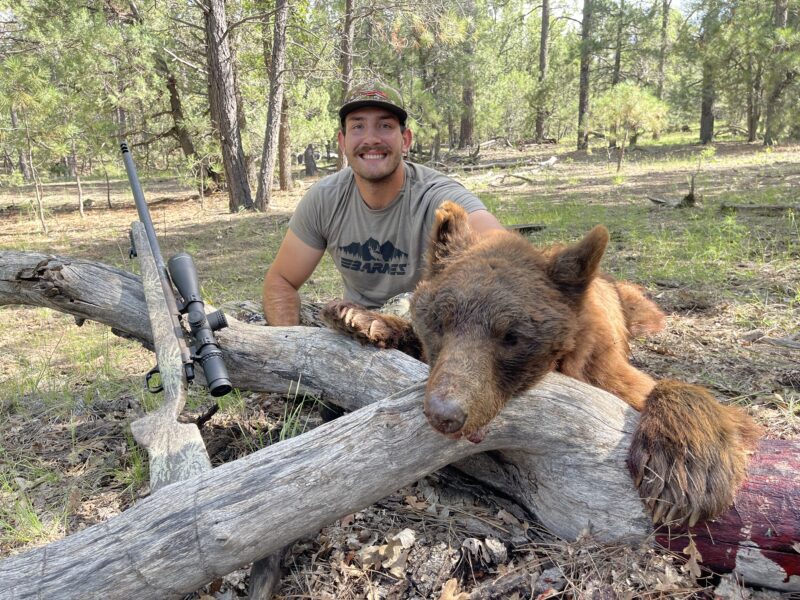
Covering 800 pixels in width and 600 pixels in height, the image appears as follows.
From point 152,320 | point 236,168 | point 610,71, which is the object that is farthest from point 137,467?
point 610,71

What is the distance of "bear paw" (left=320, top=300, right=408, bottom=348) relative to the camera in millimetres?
2619

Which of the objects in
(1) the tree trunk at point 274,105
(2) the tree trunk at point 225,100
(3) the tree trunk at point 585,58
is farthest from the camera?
(3) the tree trunk at point 585,58

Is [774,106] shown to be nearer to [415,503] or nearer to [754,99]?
[754,99]

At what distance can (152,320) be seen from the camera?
2.82 metres

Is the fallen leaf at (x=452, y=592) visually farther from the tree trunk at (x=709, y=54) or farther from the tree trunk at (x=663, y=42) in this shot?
the tree trunk at (x=663, y=42)

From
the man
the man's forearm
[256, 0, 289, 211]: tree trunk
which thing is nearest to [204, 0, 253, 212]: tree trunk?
[256, 0, 289, 211]: tree trunk

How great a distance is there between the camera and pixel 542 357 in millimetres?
2033

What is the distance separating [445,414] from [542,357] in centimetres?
58

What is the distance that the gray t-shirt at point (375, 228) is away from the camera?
3.78m

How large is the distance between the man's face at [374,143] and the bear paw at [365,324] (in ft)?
4.51

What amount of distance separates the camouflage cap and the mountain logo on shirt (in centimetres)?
96

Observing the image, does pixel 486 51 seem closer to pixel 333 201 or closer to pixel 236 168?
pixel 236 168

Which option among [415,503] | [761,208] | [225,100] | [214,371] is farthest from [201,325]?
[225,100]

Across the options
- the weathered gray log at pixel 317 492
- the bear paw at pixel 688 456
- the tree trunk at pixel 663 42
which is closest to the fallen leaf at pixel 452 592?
the weathered gray log at pixel 317 492
